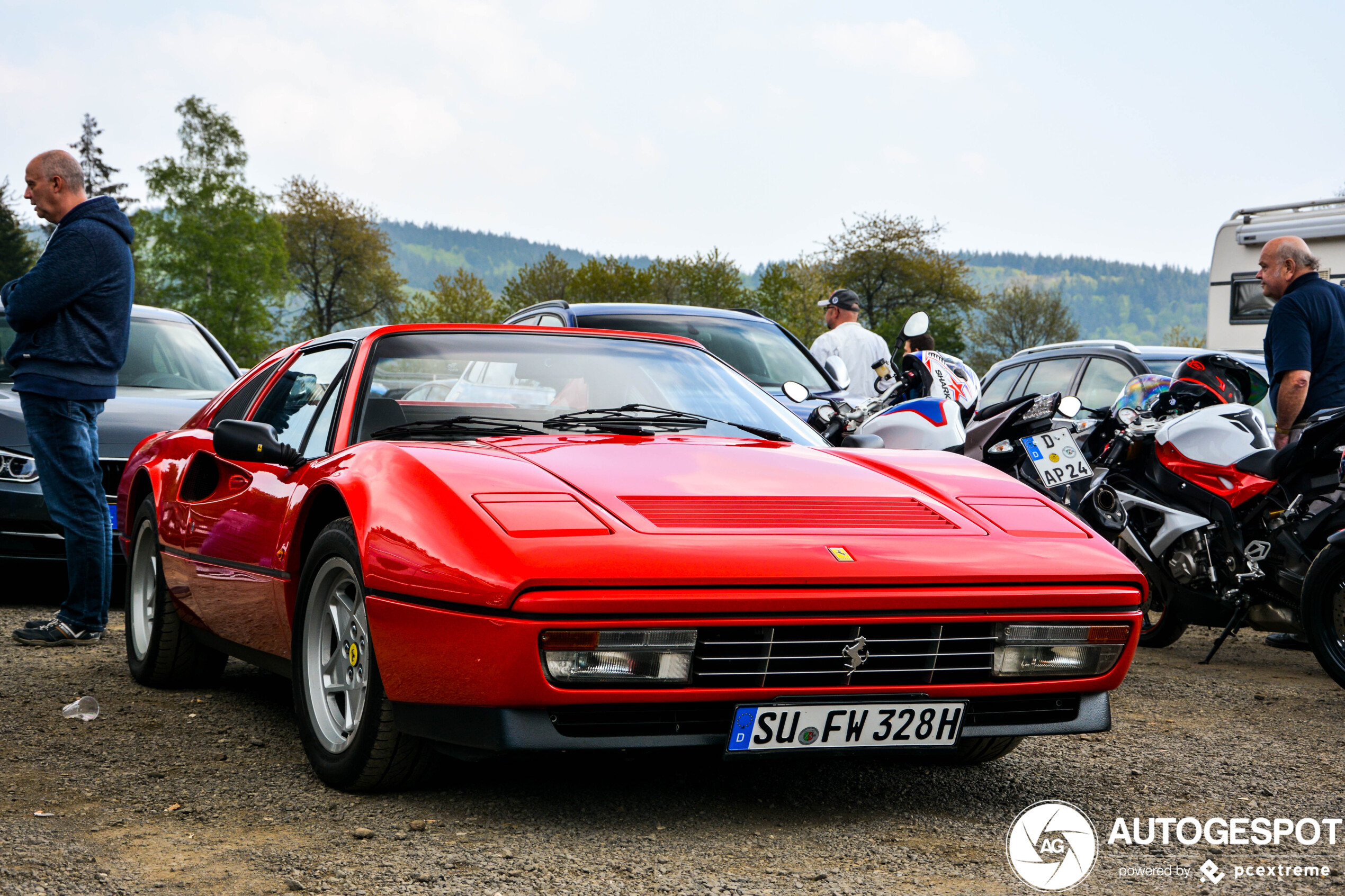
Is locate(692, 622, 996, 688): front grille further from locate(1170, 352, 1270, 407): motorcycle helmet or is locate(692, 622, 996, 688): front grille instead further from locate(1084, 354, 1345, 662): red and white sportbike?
locate(1170, 352, 1270, 407): motorcycle helmet

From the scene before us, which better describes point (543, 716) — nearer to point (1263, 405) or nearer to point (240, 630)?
point (240, 630)

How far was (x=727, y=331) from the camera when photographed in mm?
9430

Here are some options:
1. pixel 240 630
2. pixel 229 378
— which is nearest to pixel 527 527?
pixel 240 630

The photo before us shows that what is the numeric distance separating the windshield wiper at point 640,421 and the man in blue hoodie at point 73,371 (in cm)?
287

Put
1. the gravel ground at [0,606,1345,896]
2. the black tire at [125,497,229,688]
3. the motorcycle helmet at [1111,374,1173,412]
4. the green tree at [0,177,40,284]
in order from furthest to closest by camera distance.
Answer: the green tree at [0,177,40,284]
the motorcycle helmet at [1111,374,1173,412]
the black tire at [125,497,229,688]
the gravel ground at [0,606,1345,896]

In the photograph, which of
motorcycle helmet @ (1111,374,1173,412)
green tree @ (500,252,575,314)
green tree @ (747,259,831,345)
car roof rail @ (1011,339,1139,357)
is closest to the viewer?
motorcycle helmet @ (1111,374,1173,412)

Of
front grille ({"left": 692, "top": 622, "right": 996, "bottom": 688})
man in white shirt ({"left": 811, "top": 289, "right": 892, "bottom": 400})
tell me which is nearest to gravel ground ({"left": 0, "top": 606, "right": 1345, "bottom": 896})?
front grille ({"left": 692, "top": 622, "right": 996, "bottom": 688})

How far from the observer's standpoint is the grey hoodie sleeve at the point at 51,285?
5.66 meters

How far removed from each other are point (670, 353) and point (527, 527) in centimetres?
175

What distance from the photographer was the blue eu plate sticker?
289cm

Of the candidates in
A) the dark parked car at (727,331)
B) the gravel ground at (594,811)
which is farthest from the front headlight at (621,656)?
the dark parked car at (727,331)

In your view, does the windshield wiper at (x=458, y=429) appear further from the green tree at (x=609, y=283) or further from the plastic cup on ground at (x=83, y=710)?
the green tree at (x=609, y=283)

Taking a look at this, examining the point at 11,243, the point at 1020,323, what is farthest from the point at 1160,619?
the point at 1020,323

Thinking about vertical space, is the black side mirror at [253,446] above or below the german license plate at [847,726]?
above
